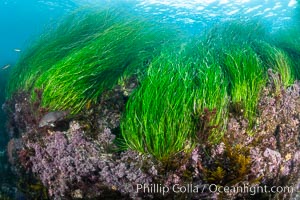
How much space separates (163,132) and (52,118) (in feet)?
6.92

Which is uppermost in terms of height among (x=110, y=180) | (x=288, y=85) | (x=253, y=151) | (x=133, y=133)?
(x=288, y=85)

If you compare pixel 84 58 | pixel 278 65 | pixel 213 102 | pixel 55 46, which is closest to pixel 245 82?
pixel 213 102

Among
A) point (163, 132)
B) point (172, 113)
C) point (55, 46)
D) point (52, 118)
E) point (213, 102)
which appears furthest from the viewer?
point (55, 46)

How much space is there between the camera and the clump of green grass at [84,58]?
4.74 m

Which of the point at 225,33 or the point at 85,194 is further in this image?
the point at 225,33

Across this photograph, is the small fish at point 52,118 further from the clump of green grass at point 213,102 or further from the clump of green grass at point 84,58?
the clump of green grass at point 213,102

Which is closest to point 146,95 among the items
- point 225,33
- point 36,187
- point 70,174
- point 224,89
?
point 224,89

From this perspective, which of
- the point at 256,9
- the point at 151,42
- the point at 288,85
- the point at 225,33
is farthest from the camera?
the point at 256,9

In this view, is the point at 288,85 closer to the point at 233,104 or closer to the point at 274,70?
the point at 274,70

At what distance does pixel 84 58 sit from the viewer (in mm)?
5414

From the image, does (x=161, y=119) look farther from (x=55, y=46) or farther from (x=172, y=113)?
(x=55, y=46)

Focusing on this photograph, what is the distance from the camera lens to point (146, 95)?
4020mm

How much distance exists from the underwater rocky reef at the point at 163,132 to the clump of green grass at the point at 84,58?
0.04 meters

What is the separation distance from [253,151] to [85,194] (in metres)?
2.58
